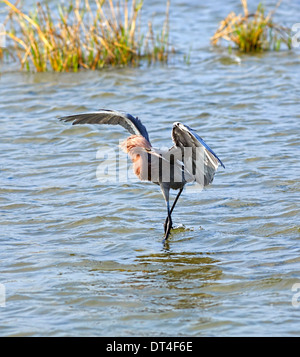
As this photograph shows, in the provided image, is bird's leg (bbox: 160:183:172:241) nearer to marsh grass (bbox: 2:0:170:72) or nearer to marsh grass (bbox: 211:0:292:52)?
marsh grass (bbox: 2:0:170:72)

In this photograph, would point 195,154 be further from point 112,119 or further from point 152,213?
point 152,213

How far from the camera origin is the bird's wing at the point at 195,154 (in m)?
5.33

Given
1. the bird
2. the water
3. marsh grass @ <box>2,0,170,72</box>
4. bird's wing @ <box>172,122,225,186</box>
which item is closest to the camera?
the water

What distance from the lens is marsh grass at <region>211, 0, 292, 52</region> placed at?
11.6 metres

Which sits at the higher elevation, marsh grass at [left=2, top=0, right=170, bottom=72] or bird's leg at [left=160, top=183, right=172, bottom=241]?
marsh grass at [left=2, top=0, right=170, bottom=72]

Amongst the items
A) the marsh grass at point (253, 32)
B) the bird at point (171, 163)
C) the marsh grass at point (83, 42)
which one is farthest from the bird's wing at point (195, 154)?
the marsh grass at point (253, 32)

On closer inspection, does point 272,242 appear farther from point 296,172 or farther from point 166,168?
point 296,172

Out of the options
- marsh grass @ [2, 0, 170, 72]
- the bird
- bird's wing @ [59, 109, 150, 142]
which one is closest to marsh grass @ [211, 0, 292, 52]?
marsh grass @ [2, 0, 170, 72]

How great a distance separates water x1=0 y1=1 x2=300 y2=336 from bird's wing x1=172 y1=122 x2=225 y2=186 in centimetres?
60

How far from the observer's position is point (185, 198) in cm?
704

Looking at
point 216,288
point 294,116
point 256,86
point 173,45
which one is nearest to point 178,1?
point 173,45

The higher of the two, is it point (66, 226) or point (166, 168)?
point (166, 168)

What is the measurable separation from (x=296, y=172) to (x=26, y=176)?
3.08 meters

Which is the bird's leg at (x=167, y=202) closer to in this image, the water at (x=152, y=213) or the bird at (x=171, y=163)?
the bird at (x=171, y=163)
